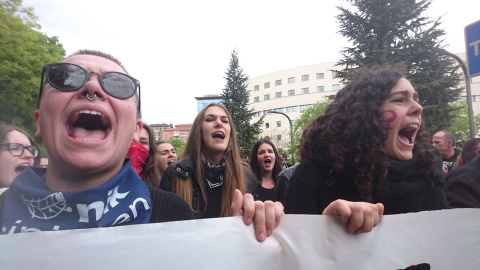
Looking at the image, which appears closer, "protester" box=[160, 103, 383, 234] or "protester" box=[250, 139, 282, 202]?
"protester" box=[160, 103, 383, 234]

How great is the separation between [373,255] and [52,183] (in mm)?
1359

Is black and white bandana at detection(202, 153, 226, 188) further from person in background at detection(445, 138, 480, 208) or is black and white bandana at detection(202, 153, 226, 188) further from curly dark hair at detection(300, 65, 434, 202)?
person in background at detection(445, 138, 480, 208)

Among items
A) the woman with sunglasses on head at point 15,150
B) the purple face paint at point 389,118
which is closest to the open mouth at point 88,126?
the woman with sunglasses on head at point 15,150

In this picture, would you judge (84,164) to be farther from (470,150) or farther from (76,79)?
(470,150)

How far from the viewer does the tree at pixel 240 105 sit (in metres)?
20.7

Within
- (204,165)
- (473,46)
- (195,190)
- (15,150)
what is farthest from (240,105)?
(15,150)

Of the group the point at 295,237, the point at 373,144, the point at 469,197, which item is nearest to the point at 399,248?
the point at 295,237

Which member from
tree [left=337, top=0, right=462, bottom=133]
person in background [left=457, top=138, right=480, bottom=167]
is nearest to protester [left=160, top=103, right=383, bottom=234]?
person in background [left=457, top=138, right=480, bottom=167]

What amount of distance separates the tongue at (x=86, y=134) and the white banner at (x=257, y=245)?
42 cm

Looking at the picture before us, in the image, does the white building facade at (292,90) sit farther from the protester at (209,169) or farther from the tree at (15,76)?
the tree at (15,76)

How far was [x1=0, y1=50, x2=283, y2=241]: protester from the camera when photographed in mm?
1106

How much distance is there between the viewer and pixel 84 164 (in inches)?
45.0

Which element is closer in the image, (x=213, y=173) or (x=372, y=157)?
(x=372, y=157)

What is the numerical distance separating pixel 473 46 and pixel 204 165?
4.02 m
